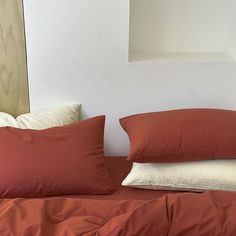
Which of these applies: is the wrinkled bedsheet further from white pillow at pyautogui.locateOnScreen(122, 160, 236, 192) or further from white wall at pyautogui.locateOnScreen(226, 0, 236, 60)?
white wall at pyautogui.locateOnScreen(226, 0, 236, 60)

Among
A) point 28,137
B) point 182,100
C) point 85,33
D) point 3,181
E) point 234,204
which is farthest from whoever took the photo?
point 182,100

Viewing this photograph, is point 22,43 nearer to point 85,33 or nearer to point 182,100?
point 85,33

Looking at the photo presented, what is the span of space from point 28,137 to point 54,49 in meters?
0.48

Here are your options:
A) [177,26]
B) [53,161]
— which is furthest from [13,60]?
[177,26]

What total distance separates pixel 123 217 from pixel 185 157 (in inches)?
20.4

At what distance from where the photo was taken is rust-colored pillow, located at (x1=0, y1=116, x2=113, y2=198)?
163 centimetres

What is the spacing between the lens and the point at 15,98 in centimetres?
206

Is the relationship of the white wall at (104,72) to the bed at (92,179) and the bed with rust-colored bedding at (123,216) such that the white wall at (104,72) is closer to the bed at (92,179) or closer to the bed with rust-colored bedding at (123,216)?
the bed at (92,179)

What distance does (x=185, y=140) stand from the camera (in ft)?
5.61

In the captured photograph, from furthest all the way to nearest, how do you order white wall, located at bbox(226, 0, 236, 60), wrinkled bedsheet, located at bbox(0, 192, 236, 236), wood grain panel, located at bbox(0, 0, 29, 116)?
white wall, located at bbox(226, 0, 236, 60) → wood grain panel, located at bbox(0, 0, 29, 116) → wrinkled bedsheet, located at bbox(0, 192, 236, 236)

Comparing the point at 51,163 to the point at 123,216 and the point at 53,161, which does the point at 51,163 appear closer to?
the point at 53,161

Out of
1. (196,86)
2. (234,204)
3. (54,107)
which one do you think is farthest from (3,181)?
(196,86)

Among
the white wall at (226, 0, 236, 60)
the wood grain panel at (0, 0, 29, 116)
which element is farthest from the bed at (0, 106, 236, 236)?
the white wall at (226, 0, 236, 60)

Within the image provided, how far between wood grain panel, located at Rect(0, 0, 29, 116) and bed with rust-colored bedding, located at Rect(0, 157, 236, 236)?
67 cm
